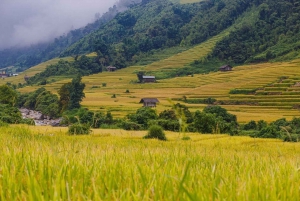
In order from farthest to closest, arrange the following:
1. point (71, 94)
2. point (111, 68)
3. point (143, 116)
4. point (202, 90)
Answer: point (111, 68) → point (202, 90) → point (71, 94) → point (143, 116)

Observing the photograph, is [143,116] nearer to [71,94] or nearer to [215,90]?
[71,94]

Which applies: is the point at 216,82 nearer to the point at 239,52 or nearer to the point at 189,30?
the point at 239,52

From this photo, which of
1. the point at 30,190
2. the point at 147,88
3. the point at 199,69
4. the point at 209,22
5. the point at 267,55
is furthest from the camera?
the point at 209,22

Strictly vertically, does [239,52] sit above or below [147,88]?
above

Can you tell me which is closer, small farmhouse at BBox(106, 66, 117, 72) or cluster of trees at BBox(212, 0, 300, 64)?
cluster of trees at BBox(212, 0, 300, 64)

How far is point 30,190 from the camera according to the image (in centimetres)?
89

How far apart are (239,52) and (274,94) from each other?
146ft

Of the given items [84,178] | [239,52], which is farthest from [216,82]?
[84,178]

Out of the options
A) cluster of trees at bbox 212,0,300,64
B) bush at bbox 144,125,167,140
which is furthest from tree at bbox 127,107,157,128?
cluster of trees at bbox 212,0,300,64

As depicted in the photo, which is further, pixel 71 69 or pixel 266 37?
pixel 71 69

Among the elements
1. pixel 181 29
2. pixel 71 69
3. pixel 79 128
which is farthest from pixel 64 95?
pixel 181 29

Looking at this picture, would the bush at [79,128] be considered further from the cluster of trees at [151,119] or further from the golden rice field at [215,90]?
the golden rice field at [215,90]

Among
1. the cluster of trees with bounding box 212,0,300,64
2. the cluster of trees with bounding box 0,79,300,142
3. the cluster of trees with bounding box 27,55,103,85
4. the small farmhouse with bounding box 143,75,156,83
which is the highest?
the cluster of trees with bounding box 212,0,300,64

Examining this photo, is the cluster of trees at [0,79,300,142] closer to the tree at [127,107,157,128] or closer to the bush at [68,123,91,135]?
the tree at [127,107,157,128]
